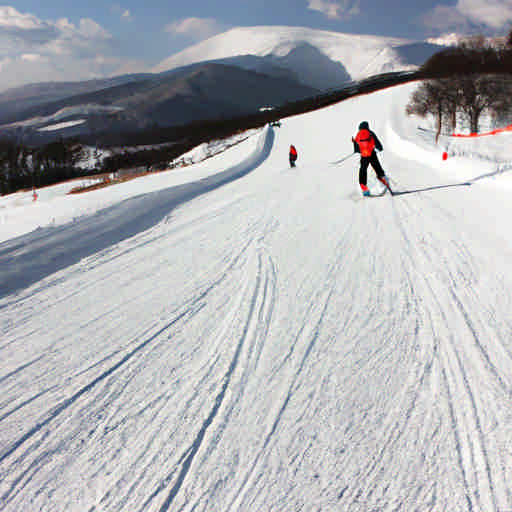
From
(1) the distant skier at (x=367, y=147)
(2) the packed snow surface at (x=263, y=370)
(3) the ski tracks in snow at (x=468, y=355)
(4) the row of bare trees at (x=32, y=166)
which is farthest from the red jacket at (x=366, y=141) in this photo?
(4) the row of bare trees at (x=32, y=166)

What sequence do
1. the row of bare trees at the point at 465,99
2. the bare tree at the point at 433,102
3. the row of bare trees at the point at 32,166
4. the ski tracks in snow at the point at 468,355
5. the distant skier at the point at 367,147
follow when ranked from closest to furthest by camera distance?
the ski tracks in snow at the point at 468,355 → the distant skier at the point at 367,147 → the row of bare trees at the point at 465,99 → the bare tree at the point at 433,102 → the row of bare trees at the point at 32,166

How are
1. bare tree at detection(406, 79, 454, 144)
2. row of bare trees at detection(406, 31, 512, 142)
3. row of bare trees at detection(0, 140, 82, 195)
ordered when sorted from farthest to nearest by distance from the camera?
row of bare trees at detection(0, 140, 82, 195)
bare tree at detection(406, 79, 454, 144)
row of bare trees at detection(406, 31, 512, 142)

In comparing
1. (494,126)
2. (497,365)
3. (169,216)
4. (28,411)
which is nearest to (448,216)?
(497,365)

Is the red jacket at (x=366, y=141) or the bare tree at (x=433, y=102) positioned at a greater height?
the bare tree at (x=433, y=102)

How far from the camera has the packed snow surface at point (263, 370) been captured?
1688 millimetres

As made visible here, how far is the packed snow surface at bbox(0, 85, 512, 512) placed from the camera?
1.69 meters

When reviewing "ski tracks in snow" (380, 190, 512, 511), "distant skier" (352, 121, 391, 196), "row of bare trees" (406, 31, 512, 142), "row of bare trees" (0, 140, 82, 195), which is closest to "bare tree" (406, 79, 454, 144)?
"row of bare trees" (406, 31, 512, 142)

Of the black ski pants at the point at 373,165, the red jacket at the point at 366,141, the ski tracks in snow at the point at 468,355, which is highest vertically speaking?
the red jacket at the point at 366,141

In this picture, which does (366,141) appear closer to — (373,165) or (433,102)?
(373,165)

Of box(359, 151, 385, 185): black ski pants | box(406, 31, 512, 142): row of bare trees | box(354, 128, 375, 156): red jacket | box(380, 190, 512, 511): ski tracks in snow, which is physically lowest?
box(380, 190, 512, 511): ski tracks in snow

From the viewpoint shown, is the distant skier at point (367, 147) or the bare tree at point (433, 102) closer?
the distant skier at point (367, 147)

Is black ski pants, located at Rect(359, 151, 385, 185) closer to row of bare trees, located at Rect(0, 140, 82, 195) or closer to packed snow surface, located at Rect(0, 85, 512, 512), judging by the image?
packed snow surface, located at Rect(0, 85, 512, 512)

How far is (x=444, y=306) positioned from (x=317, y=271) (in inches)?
53.3

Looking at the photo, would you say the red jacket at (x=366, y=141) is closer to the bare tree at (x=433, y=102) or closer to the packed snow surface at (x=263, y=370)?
the packed snow surface at (x=263, y=370)
